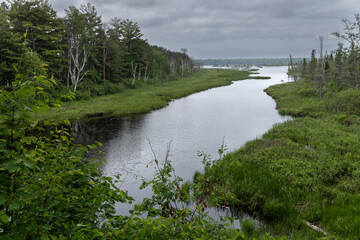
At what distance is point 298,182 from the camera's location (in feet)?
37.5

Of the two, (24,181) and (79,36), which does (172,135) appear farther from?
(79,36)

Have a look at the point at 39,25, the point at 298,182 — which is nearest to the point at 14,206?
the point at 298,182

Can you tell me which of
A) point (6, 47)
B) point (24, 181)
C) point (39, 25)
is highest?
point (39, 25)

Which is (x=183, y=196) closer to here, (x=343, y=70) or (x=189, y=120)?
(x=189, y=120)

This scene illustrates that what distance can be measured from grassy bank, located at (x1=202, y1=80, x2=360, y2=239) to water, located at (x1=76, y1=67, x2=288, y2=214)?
320cm

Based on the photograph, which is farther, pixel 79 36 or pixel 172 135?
pixel 79 36

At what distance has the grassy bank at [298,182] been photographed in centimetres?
845

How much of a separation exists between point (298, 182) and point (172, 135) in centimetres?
1352

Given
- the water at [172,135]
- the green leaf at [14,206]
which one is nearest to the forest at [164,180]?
the green leaf at [14,206]

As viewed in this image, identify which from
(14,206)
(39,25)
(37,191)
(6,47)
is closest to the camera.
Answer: (14,206)

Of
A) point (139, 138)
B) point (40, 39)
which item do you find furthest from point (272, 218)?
point (40, 39)

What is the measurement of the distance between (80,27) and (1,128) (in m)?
42.3

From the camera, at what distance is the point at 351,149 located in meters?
15.2

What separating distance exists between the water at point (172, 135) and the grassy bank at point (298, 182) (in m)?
3.20
